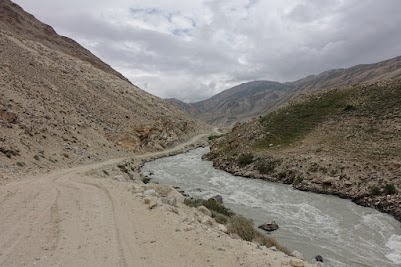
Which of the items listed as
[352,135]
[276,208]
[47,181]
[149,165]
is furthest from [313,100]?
[47,181]

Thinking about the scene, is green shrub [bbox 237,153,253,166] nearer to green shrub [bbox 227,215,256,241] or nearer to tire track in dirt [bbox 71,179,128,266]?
tire track in dirt [bbox 71,179,128,266]

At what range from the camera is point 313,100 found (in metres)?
49.4

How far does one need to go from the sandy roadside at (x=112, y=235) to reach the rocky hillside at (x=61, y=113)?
8793 millimetres

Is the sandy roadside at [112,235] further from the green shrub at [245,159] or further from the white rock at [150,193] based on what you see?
the green shrub at [245,159]

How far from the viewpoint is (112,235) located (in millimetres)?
10664

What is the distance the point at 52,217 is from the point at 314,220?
1392cm

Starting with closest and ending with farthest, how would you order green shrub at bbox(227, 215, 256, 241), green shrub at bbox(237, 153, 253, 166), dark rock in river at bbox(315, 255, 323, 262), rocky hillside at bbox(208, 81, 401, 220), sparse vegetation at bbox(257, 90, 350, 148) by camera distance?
green shrub at bbox(227, 215, 256, 241)
dark rock in river at bbox(315, 255, 323, 262)
rocky hillside at bbox(208, 81, 401, 220)
green shrub at bbox(237, 153, 253, 166)
sparse vegetation at bbox(257, 90, 350, 148)

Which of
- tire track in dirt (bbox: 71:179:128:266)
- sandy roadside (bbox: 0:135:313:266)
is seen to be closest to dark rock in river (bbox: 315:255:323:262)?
sandy roadside (bbox: 0:135:313:266)

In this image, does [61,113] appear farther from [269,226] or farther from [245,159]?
[269,226]

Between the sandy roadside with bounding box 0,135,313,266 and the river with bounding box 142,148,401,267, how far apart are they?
5.59 metres

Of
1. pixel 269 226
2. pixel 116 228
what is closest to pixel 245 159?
pixel 269 226

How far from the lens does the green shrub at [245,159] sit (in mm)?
38312

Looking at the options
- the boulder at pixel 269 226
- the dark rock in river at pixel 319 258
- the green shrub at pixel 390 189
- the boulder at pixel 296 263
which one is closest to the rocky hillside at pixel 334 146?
the green shrub at pixel 390 189

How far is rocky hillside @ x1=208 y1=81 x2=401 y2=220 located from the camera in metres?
26.4
